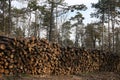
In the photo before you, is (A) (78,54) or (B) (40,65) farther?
(A) (78,54)

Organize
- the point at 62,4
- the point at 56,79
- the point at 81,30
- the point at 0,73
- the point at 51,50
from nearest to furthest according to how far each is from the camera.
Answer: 1. the point at 0,73
2. the point at 56,79
3. the point at 51,50
4. the point at 62,4
5. the point at 81,30

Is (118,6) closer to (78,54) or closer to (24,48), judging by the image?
(78,54)

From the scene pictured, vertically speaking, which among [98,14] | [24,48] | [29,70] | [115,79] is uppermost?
[98,14]

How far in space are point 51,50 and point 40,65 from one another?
1245mm

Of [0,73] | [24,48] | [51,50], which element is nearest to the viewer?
[0,73]

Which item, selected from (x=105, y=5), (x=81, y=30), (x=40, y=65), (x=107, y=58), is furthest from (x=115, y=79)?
(x=81, y=30)

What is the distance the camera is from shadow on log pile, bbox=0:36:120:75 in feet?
37.4

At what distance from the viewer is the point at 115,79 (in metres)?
16.5

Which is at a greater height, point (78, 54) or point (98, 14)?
point (98, 14)

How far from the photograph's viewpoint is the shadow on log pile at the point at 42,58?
449 inches

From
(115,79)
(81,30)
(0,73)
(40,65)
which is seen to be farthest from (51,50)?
(81,30)

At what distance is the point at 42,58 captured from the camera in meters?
13.3

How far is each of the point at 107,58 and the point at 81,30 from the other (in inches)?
1749

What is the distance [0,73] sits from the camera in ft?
35.8
